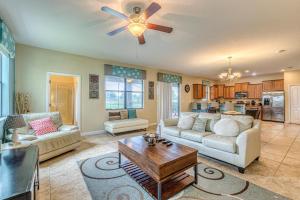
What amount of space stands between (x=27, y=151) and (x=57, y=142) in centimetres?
138

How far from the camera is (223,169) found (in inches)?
102

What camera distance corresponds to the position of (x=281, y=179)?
2.26 m

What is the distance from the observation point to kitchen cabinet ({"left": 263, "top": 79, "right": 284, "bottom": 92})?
304 inches

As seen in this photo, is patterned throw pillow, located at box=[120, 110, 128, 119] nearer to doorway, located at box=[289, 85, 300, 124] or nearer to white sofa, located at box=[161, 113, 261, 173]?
white sofa, located at box=[161, 113, 261, 173]

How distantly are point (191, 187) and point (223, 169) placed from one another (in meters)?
0.89

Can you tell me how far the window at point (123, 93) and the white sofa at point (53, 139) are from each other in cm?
198

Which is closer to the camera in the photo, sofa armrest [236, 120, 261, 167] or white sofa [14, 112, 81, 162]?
sofa armrest [236, 120, 261, 167]

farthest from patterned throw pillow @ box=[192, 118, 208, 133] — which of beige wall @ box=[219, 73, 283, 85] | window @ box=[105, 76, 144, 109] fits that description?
beige wall @ box=[219, 73, 283, 85]

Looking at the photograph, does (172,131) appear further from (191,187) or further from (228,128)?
(191,187)

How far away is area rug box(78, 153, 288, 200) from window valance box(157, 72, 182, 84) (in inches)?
189

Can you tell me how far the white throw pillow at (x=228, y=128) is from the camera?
2.88m

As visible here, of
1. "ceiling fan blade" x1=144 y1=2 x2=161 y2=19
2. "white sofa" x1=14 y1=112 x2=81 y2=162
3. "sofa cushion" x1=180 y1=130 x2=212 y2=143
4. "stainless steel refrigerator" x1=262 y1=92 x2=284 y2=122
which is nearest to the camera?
"ceiling fan blade" x1=144 y1=2 x2=161 y2=19

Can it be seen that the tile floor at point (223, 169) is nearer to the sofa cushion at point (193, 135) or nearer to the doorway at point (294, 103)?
the sofa cushion at point (193, 135)

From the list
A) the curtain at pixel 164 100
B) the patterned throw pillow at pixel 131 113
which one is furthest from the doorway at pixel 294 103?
the patterned throw pillow at pixel 131 113
